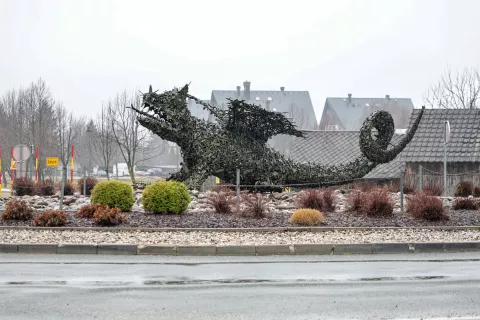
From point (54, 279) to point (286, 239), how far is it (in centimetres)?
632

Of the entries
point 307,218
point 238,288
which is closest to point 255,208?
point 307,218

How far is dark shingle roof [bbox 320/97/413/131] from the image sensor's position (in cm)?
10562

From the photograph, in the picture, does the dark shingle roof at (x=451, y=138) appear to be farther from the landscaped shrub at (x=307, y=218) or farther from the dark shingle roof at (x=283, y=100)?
the dark shingle roof at (x=283, y=100)

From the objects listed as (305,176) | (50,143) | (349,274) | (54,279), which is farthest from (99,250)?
(50,143)

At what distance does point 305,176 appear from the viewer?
25016 mm

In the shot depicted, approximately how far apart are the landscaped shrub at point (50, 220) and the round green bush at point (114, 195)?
255 centimetres

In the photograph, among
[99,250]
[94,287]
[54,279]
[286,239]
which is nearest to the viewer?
[94,287]

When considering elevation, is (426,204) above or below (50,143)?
below

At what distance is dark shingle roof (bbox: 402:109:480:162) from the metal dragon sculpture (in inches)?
216

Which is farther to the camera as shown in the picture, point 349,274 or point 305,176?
point 305,176

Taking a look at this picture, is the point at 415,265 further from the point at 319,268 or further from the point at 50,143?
the point at 50,143

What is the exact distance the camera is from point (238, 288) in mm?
9164

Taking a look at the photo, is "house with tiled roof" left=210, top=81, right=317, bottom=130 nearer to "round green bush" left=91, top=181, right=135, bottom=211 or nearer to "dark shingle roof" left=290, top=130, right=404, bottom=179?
"dark shingle roof" left=290, top=130, right=404, bottom=179

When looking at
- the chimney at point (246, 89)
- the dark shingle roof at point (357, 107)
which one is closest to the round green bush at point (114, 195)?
the chimney at point (246, 89)
